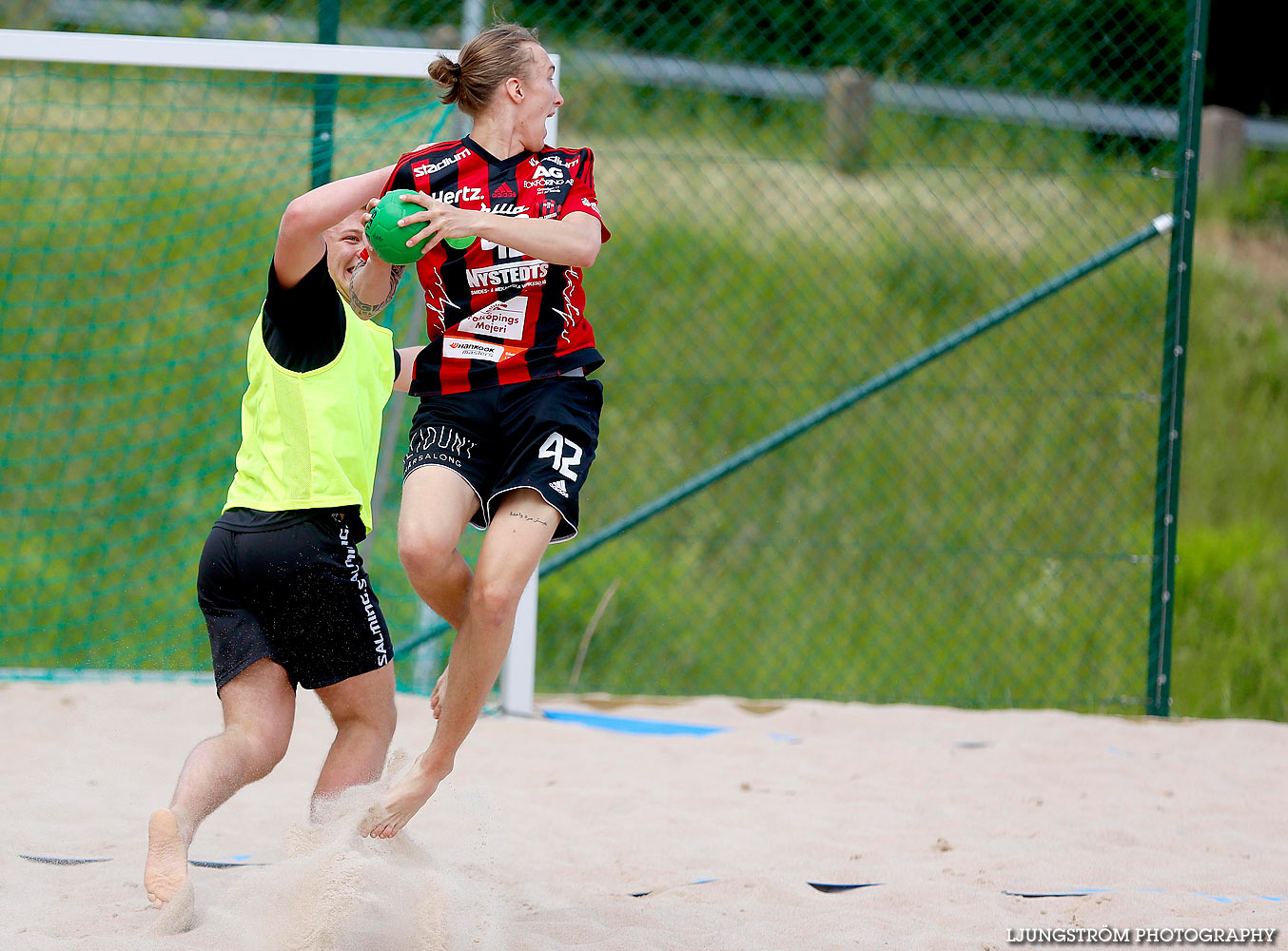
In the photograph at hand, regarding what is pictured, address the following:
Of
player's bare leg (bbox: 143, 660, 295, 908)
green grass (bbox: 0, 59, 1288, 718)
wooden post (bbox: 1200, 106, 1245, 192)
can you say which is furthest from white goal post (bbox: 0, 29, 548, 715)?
wooden post (bbox: 1200, 106, 1245, 192)

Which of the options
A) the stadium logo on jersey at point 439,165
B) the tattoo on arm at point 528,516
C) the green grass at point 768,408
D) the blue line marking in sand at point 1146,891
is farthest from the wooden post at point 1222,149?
the tattoo on arm at point 528,516

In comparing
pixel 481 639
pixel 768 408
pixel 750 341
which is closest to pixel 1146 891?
pixel 481 639

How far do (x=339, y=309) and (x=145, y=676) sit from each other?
3.32 metres

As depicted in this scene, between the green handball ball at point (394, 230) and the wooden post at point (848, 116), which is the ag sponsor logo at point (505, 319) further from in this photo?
the wooden post at point (848, 116)

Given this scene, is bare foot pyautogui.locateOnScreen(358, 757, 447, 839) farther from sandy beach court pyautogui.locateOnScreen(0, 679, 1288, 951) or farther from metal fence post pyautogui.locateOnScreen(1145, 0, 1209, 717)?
metal fence post pyautogui.locateOnScreen(1145, 0, 1209, 717)

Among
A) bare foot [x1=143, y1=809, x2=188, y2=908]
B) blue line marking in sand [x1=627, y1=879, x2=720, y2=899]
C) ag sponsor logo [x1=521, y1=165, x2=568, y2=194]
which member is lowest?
blue line marking in sand [x1=627, y1=879, x2=720, y2=899]

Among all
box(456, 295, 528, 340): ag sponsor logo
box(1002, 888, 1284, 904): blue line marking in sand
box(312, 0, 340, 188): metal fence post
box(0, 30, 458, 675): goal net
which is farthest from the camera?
box(0, 30, 458, 675): goal net

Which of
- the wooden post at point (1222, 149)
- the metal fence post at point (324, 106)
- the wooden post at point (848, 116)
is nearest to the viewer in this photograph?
the metal fence post at point (324, 106)

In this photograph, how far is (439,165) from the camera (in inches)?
122

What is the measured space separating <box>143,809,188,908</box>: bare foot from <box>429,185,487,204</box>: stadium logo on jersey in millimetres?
1624

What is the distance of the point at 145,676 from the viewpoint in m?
5.64

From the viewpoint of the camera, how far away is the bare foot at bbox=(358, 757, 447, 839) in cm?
289

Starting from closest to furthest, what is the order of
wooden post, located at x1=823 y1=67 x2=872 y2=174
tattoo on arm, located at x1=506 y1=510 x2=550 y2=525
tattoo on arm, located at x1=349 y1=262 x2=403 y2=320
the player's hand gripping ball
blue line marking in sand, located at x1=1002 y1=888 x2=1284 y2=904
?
the player's hand gripping ball < tattoo on arm, located at x1=506 y1=510 x2=550 y2=525 < tattoo on arm, located at x1=349 y1=262 x2=403 y2=320 < blue line marking in sand, located at x1=1002 y1=888 x2=1284 y2=904 < wooden post, located at x1=823 y1=67 x2=872 y2=174

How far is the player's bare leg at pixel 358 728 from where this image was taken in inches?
119
